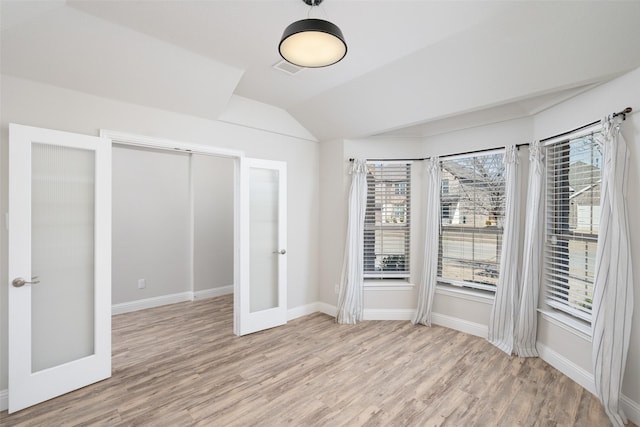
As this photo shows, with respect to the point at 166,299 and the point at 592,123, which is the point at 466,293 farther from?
the point at 166,299

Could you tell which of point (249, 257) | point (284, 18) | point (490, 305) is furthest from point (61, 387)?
point (490, 305)

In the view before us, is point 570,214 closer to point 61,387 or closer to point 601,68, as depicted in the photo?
point 601,68

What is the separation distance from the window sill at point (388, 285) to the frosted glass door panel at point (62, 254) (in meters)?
3.15

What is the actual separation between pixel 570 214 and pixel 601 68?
1.32m

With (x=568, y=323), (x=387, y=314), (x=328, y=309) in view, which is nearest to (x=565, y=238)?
(x=568, y=323)

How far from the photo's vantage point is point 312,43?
6.03 feet

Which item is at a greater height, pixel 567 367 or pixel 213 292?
pixel 567 367

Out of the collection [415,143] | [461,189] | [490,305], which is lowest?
[490,305]

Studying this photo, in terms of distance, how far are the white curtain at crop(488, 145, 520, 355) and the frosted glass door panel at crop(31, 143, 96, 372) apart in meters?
4.07

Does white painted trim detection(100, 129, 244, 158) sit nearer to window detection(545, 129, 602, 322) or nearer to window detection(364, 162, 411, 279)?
window detection(364, 162, 411, 279)

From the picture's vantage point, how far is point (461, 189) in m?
3.99

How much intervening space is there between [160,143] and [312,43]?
6.88 ft

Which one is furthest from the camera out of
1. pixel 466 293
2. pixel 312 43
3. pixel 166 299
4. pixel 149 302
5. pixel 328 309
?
pixel 166 299

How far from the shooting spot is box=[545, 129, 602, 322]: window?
275 cm
